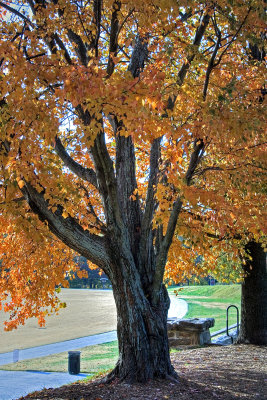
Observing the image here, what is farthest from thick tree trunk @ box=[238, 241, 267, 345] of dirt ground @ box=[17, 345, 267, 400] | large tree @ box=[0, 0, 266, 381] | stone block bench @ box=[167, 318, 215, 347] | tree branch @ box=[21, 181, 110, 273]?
tree branch @ box=[21, 181, 110, 273]

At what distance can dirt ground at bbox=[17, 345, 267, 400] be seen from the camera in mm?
6317

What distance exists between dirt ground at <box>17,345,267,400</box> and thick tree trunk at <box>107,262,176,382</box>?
21 cm

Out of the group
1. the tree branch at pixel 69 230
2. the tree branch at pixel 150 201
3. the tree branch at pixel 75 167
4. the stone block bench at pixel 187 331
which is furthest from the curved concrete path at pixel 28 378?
the tree branch at pixel 75 167

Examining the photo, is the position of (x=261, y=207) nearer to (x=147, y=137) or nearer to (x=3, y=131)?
(x=147, y=137)

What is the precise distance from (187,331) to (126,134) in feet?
29.7

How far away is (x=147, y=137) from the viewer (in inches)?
222

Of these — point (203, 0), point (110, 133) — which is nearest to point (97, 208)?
point (110, 133)

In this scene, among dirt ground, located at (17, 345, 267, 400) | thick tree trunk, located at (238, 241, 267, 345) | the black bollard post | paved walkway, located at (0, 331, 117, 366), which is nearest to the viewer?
dirt ground, located at (17, 345, 267, 400)

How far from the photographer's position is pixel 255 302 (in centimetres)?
1264

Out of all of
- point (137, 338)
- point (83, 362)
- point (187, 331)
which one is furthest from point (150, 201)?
point (83, 362)

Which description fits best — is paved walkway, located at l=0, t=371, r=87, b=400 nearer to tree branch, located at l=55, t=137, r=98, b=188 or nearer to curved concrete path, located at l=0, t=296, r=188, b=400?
curved concrete path, located at l=0, t=296, r=188, b=400

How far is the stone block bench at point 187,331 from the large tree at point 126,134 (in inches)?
188

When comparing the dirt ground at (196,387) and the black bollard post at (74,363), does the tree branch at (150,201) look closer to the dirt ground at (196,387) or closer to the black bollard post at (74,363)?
the dirt ground at (196,387)

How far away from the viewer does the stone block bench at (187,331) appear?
1302 cm
